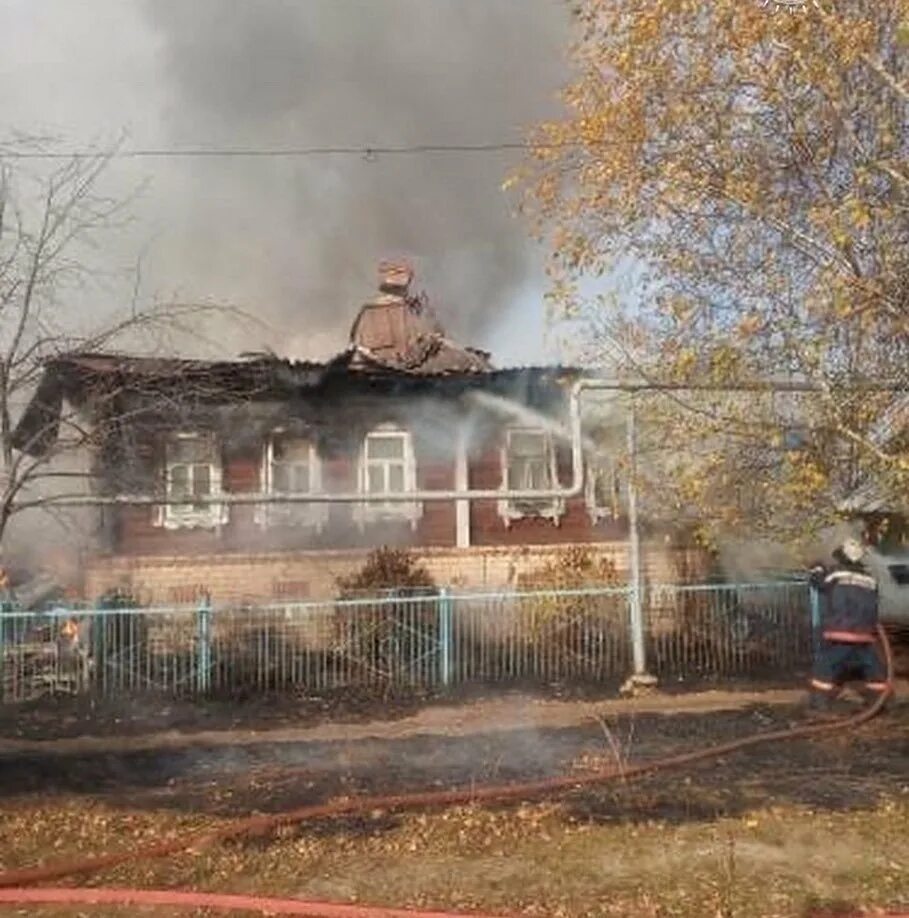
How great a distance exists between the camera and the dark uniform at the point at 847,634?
10.6m

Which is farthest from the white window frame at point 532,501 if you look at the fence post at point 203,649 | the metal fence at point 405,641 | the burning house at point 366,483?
the fence post at point 203,649

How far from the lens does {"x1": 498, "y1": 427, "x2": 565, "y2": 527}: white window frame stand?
52.1ft

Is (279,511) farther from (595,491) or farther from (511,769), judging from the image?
(511,769)

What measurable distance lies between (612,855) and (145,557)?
10602 mm

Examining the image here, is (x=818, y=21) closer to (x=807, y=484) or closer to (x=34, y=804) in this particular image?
(x=807, y=484)

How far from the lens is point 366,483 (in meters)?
15.8

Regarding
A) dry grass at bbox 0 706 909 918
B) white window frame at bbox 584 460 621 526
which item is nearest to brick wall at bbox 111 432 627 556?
white window frame at bbox 584 460 621 526

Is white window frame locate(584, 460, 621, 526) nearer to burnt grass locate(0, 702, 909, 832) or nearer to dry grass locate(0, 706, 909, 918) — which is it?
burnt grass locate(0, 702, 909, 832)

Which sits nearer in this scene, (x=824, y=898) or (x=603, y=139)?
(x=824, y=898)

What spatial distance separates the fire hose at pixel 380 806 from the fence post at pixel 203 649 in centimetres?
529

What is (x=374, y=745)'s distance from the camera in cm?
965

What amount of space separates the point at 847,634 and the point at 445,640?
14.0ft

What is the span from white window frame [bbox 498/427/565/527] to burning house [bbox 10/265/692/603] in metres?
0.02

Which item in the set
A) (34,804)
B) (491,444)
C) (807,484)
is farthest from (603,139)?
(491,444)
